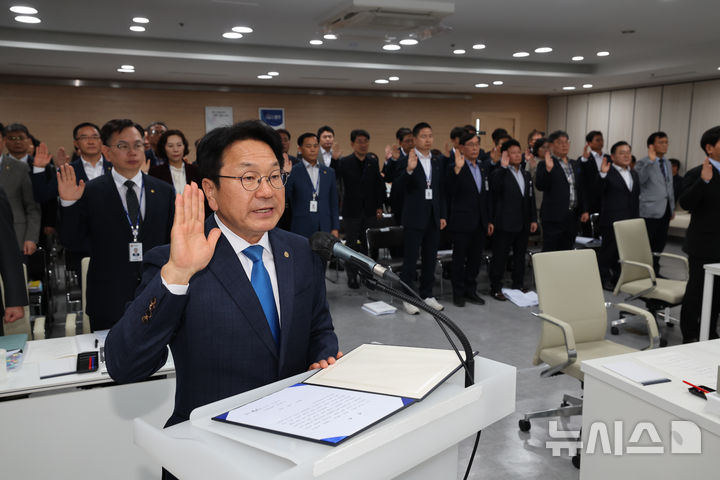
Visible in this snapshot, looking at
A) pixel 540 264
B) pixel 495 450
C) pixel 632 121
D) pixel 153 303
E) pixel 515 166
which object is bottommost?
pixel 495 450

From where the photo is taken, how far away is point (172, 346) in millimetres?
1428

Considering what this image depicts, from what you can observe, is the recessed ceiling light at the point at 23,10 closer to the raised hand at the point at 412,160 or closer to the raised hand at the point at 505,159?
the raised hand at the point at 412,160

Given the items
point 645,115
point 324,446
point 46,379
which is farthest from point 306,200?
point 645,115

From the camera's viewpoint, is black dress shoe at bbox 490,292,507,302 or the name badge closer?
→ the name badge

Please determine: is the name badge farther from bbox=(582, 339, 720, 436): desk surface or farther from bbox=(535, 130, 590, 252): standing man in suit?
bbox=(535, 130, 590, 252): standing man in suit

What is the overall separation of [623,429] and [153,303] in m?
1.99

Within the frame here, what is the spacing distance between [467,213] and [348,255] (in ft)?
16.8

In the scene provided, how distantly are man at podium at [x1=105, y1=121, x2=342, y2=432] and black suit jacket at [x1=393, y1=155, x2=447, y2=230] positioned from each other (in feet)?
14.9

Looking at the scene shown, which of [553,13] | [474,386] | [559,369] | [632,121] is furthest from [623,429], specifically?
[632,121]

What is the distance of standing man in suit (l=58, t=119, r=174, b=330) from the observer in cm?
304

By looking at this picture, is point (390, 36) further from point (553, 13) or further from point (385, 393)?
point (385, 393)

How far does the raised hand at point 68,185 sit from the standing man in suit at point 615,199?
596 centimetres

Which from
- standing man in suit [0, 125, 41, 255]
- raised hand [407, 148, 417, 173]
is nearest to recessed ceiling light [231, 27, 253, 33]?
raised hand [407, 148, 417, 173]

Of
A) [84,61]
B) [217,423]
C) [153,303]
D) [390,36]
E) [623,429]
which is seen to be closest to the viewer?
[217,423]
